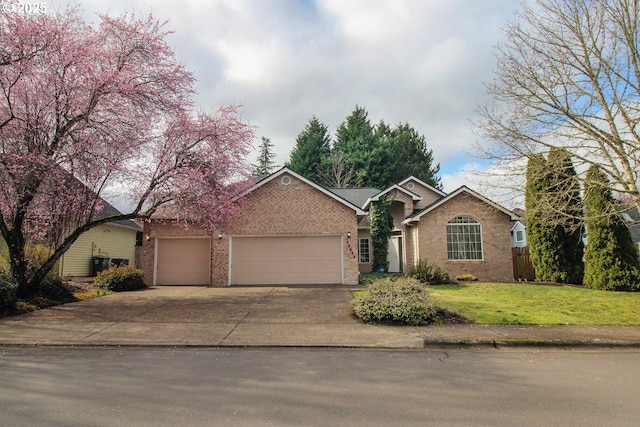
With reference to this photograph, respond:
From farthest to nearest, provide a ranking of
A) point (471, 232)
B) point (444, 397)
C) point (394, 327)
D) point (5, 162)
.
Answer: point (471, 232) → point (5, 162) → point (394, 327) → point (444, 397)

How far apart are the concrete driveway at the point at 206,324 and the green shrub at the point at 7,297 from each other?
477 millimetres

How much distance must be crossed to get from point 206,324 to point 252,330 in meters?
1.28

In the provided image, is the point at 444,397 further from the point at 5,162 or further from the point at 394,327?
the point at 5,162

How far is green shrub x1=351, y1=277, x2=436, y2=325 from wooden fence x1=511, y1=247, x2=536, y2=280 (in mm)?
11047

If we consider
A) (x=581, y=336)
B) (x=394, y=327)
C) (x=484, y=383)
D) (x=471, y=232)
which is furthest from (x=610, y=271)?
(x=484, y=383)

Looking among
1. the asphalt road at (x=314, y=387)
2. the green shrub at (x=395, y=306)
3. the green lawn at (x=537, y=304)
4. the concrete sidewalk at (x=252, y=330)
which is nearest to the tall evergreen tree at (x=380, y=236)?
the green lawn at (x=537, y=304)

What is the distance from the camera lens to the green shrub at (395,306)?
918 centimetres

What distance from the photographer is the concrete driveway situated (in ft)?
24.9

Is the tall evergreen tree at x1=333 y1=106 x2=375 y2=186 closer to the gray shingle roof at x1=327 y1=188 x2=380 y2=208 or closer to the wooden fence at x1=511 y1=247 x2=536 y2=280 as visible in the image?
the gray shingle roof at x1=327 y1=188 x2=380 y2=208

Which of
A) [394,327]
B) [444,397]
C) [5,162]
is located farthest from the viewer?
[5,162]

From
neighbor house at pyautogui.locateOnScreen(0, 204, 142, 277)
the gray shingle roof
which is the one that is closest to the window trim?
the gray shingle roof

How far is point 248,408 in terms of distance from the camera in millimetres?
4301

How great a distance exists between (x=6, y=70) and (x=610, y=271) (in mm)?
19908

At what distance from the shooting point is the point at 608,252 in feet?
48.1
